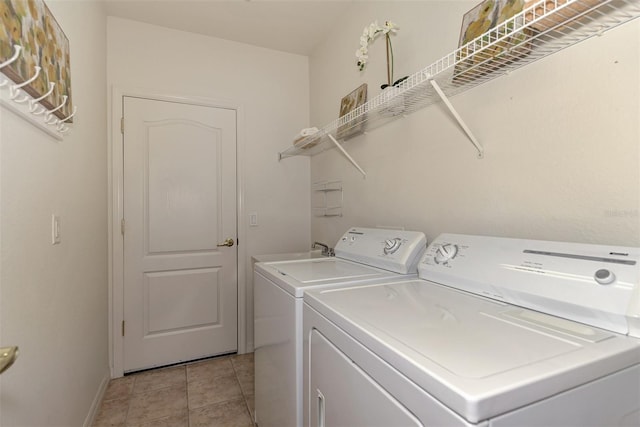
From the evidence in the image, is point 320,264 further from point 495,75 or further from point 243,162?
point 243,162

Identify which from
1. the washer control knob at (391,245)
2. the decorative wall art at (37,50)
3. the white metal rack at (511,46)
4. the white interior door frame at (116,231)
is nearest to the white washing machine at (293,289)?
the washer control knob at (391,245)

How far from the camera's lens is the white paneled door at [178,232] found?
236cm

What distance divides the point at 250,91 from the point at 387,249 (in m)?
2.02

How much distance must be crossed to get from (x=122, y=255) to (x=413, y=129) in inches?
87.8

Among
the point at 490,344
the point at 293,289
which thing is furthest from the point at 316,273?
the point at 490,344

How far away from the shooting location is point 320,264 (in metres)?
1.60

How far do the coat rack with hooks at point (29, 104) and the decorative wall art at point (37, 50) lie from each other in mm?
14

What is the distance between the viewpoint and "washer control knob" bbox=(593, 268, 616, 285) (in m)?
0.71

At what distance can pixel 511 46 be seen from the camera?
962 millimetres

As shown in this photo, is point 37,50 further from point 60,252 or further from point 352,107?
point 352,107

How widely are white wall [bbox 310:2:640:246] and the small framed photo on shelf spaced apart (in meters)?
0.07

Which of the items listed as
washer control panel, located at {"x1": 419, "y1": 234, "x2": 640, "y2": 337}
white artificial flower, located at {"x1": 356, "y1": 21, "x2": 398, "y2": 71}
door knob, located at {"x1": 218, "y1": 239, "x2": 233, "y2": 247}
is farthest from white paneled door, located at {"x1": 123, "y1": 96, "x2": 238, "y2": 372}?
washer control panel, located at {"x1": 419, "y1": 234, "x2": 640, "y2": 337}

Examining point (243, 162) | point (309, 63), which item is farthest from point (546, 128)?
point (309, 63)

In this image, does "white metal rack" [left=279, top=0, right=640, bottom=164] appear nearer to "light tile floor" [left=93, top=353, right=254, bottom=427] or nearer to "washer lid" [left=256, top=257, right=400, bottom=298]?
"washer lid" [left=256, top=257, right=400, bottom=298]
